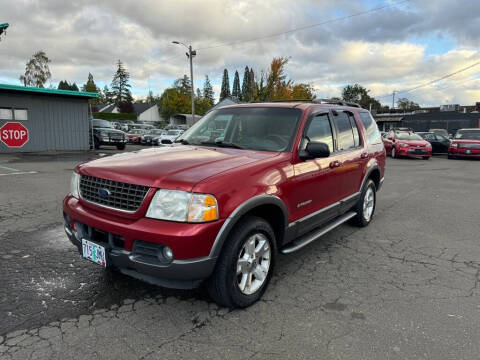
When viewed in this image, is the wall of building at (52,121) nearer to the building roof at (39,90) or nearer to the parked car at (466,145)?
the building roof at (39,90)

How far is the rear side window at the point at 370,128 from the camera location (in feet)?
17.2

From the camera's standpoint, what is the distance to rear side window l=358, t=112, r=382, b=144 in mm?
5243

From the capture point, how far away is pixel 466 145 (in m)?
17.6

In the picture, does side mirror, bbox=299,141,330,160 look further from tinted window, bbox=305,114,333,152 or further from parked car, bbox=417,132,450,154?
parked car, bbox=417,132,450,154

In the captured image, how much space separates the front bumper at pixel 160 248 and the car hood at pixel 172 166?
302 mm

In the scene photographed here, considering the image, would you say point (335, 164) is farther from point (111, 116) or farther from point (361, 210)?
point (111, 116)

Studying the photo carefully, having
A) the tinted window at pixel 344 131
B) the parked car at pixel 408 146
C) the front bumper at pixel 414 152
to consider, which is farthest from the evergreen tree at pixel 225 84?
the tinted window at pixel 344 131

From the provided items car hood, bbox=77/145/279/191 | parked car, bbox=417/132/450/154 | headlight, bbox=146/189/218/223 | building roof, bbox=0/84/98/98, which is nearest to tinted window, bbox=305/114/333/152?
car hood, bbox=77/145/279/191

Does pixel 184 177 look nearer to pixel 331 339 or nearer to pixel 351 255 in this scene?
pixel 331 339

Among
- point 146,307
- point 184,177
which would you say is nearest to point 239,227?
point 184,177

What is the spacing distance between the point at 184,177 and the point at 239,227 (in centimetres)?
61

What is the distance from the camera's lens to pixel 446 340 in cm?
250

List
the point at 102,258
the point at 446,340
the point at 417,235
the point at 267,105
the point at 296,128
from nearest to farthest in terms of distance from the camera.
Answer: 1. the point at 446,340
2. the point at 102,258
3. the point at 296,128
4. the point at 267,105
5. the point at 417,235

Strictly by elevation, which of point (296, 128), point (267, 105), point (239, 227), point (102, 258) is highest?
point (267, 105)
